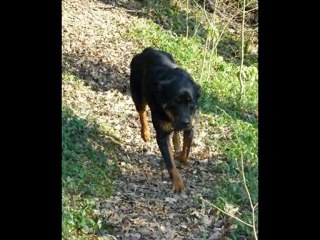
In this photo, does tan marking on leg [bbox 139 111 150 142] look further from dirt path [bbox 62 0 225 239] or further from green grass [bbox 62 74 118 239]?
green grass [bbox 62 74 118 239]

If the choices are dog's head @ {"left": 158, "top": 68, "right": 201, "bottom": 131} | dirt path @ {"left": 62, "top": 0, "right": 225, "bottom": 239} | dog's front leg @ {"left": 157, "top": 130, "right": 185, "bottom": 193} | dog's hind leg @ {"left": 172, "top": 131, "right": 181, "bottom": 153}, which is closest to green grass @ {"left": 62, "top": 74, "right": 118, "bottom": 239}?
dirt path @ {"left": 62, "top": 0, "right": 225, "bottom": 239}

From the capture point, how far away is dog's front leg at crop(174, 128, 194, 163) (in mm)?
8523

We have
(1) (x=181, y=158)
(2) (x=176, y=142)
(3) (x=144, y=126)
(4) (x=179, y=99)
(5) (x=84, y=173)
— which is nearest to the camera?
(5) (x=84, y=173)

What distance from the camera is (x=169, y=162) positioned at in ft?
26.6

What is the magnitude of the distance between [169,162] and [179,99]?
88 cm

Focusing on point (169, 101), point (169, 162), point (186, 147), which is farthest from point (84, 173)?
point (186, 147)

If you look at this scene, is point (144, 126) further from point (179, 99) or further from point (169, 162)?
point (179, 99)

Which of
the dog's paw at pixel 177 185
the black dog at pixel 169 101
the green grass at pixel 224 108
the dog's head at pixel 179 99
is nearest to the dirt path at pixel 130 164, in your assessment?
the dog's paw at pixel 177 185

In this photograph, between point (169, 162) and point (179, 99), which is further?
point (169, 162)

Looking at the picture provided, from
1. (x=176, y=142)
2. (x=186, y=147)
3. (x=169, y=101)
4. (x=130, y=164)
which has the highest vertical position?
(x=169, y=101)
